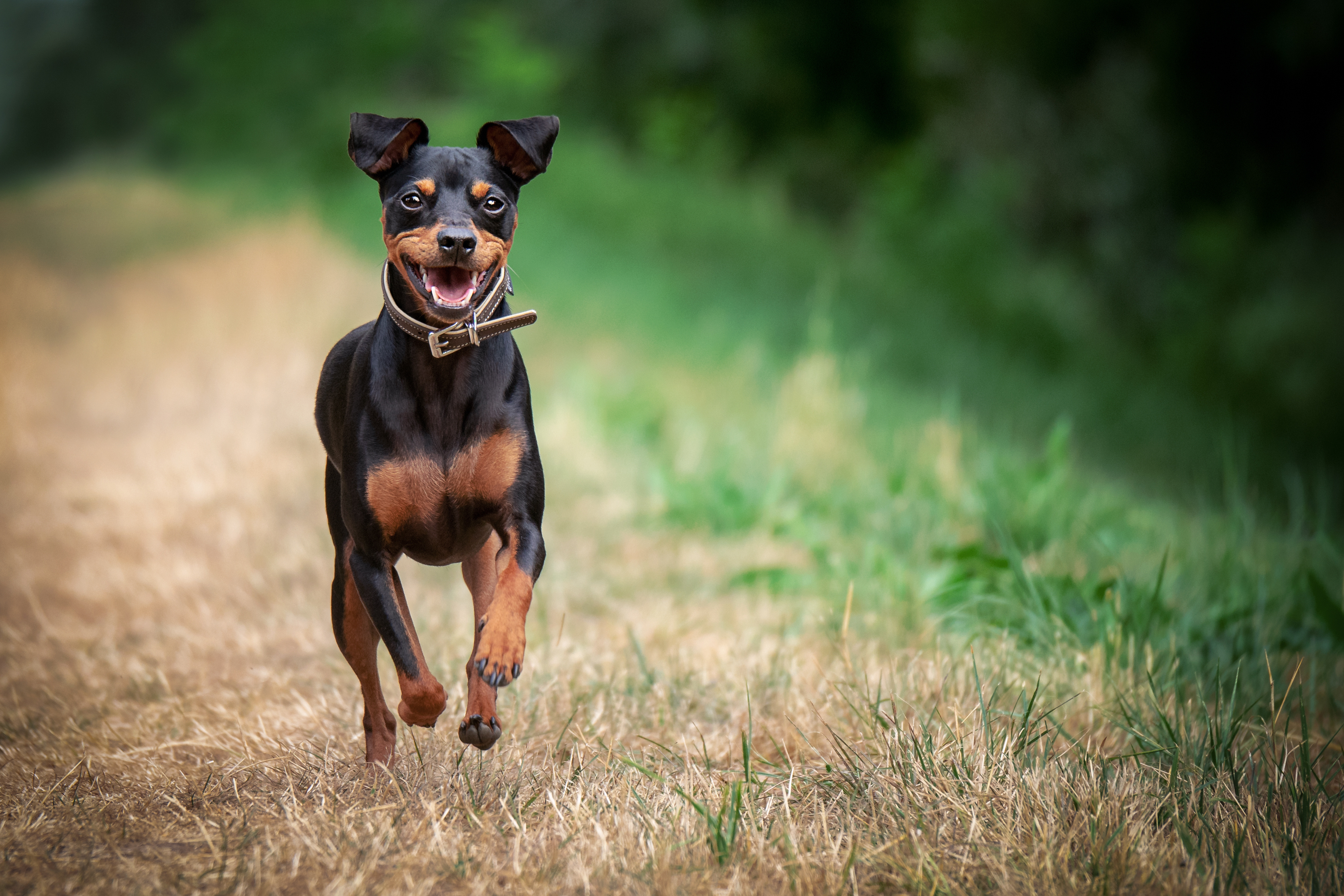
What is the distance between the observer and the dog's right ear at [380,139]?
2.39 meters

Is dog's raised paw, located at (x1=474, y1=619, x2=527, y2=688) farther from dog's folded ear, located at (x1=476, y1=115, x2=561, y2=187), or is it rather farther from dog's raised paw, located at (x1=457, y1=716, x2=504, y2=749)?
dog's folded ear, located at (x1=476, y1=115, x2=561, y2=187)

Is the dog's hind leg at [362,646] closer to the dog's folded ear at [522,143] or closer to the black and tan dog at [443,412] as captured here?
the black and tan dog at [443,412]

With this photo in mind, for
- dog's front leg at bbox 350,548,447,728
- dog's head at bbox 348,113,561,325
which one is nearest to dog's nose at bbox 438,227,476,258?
dog's head at bbox 348,113,561,325

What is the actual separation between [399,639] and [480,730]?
0.91 feet

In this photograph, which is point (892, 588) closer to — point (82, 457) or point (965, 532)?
point (965, 532)

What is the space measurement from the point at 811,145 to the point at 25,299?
451 inches

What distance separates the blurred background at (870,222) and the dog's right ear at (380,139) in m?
2.92

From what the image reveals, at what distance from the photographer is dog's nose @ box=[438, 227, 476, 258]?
2.22m

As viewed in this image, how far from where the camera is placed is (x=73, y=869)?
229 centimetres

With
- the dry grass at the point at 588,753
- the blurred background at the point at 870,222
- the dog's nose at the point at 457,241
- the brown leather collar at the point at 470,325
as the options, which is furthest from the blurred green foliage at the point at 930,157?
the dog's nose at the point at 457,241

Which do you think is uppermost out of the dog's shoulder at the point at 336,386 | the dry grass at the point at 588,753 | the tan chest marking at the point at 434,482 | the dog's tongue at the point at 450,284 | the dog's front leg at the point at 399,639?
the dog's tongue at the point at 450,284

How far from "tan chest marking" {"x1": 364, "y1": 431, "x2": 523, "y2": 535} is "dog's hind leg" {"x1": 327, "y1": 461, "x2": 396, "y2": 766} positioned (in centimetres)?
37

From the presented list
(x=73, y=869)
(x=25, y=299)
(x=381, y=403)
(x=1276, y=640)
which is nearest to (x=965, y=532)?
(x=1276, y=640)

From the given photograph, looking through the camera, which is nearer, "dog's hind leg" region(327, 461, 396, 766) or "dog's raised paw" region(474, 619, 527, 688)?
"dog's raised paw" region(474, 619, 527, 688)
